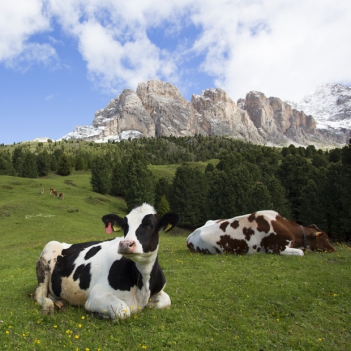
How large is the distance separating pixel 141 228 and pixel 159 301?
192cm

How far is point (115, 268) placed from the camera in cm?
659

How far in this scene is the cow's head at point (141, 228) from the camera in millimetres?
5524

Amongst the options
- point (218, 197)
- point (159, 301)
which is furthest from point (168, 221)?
point (218, 197)

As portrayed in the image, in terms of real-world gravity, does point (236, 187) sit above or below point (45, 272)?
above

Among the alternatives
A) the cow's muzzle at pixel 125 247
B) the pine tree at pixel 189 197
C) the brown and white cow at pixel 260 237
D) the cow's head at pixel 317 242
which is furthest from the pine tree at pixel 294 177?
the cow's muzzle at pixel 125 247

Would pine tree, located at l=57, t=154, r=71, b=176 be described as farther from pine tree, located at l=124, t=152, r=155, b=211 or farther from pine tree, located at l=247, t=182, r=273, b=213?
pine tree, located at l=247, t=182, r=273, b=213

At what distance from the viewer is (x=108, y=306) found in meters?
5.98

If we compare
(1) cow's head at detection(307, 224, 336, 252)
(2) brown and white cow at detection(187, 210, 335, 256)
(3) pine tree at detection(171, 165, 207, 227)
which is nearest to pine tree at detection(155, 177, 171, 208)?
(3) pine tree at detection(171, 165, 207, 227)

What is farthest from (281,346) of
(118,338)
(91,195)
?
(91,195)

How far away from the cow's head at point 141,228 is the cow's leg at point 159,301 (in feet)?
4.48

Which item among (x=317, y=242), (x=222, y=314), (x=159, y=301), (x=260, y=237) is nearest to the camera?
(x=222, y=314)

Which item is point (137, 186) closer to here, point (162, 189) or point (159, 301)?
point (162, 189)

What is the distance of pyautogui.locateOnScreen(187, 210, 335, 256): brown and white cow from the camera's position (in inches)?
526

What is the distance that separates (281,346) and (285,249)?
842 centimetres
